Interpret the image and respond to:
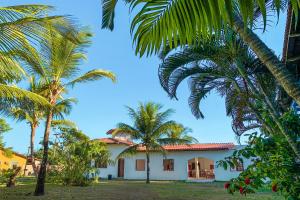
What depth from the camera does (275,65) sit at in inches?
113

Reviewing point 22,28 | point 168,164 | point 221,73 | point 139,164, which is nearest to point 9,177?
point 22,28

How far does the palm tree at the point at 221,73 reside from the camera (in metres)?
5.29

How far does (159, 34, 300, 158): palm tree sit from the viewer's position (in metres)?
5.29

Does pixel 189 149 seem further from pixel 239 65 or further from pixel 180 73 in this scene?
pixel 239 65

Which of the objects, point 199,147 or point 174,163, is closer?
point 199,147

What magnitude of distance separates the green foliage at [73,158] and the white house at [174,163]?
875cm

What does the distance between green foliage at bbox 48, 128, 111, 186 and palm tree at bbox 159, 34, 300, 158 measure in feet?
42.5

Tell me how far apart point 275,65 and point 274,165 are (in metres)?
1.59

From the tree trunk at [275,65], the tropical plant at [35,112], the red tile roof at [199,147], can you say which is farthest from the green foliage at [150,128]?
the tree trunk at [275,65]

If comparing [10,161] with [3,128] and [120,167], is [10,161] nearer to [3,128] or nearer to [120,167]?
[120,167]

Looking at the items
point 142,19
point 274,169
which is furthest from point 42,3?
point 274,169

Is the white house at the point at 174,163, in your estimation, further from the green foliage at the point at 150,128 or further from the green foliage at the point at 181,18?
the green foliage at the point at 181,18

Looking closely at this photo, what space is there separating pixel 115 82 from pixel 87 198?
5331mm

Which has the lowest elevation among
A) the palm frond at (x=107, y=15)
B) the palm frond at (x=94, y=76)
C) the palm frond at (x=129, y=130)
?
the palm frond at (x=107, y=15)
